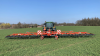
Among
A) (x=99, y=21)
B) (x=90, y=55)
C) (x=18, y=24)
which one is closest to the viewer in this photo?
(x=90, y=55)

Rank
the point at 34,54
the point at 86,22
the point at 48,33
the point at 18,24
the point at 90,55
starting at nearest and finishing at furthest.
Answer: the point at 90,55, the point at 34,54, the point at 48,33, the point at 18,24, the point at 86,22

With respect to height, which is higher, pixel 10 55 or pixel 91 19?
pixel 91 19

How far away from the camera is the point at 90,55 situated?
3.89m

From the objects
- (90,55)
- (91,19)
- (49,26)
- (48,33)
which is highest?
(91,19)

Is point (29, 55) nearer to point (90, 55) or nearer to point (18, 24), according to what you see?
point (90, 55)

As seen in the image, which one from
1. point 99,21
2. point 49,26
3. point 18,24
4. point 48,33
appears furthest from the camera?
point 99,21

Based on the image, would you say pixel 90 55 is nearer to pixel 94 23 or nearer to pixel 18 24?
pixel 18 24

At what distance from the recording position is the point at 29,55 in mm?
3996

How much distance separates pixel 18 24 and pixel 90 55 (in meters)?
62.4

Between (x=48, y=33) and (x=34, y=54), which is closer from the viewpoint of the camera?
(x=34, y=54)

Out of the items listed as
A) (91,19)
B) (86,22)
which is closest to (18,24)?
(86,22)

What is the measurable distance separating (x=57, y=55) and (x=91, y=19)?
7980 centimetres

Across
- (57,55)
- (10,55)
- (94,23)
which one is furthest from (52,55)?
(94,23)

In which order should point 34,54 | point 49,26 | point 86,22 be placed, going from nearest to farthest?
point 34,54
point 49,26
point 86,22
